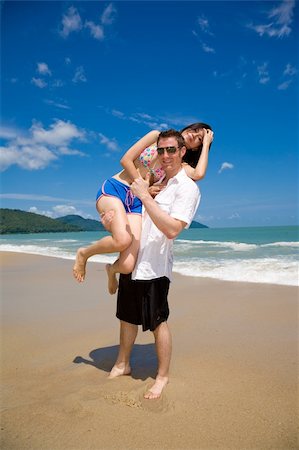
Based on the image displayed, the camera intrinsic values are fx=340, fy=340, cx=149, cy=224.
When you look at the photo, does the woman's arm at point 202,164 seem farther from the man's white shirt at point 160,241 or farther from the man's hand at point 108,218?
the man's hand at point 108,218

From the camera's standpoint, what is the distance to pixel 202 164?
128 inches

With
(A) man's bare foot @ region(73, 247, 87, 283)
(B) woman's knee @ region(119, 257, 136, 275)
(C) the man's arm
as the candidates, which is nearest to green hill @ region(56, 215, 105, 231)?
(A) man's bare foot @ region(73, 247, 87, 283)

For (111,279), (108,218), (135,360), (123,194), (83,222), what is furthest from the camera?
(83,222)

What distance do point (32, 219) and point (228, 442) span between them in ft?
373

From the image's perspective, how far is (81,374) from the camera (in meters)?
3.41

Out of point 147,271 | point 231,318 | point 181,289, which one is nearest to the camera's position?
point 147,271

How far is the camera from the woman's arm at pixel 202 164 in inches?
126

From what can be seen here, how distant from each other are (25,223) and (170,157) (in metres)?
105

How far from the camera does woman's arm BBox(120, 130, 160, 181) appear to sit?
3227 mm

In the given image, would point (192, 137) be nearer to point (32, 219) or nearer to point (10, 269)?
point (10, 269)

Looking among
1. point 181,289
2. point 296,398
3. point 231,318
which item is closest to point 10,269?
point 181,289

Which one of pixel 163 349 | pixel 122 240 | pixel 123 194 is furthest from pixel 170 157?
pixel 163 349

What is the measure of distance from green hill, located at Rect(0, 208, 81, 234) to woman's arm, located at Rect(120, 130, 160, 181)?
91460mm

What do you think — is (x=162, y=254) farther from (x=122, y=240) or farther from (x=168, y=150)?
(x=168, y=150)
